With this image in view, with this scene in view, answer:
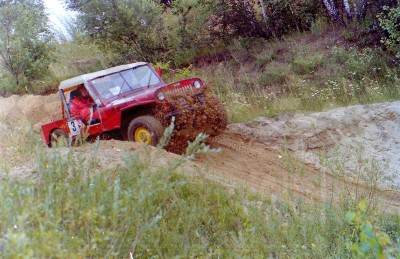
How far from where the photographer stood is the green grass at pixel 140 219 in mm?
3443

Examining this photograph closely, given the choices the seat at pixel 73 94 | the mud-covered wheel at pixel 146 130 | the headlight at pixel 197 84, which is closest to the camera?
the mud-covered wheel at pixel 146 130

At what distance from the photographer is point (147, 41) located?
56.9ft

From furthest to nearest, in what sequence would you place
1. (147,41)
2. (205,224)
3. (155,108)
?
(147,41) → (155,108) → (205,224)

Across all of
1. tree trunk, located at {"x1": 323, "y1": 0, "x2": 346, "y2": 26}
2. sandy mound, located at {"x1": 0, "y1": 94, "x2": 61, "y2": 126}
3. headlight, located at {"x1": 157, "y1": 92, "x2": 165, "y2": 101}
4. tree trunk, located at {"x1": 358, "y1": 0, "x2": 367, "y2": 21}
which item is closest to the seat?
headlight, located at {"x1": 157, "y1": 92, "x2": 165, "y2": 101}

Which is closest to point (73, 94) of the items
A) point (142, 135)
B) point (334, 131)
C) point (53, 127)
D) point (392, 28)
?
point (53, 127)

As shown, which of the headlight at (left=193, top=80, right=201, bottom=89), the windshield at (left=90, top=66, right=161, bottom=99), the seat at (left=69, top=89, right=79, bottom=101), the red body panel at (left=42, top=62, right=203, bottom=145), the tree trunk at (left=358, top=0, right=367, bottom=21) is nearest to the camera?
the red body panel at (left=42, top=62, right=203, bottom=145)

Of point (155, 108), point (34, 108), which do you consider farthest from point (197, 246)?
point (34, 108)

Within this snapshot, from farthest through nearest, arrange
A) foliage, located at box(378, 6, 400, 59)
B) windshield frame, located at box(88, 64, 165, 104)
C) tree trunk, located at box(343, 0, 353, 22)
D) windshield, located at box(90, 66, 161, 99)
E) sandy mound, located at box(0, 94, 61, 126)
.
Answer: tree trunk, located at box(343, 0, 353, 22) → sandy mound, located at box(0, 94, 61, 126) → foliage, located at box(378, 6, 400, 59) → windshield, located at box(90, 66, 161, 99) → windshield frame, located at box(88, 64, 165, 104)

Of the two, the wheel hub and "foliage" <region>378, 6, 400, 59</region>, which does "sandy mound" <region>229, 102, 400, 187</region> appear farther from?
"foliage" <region>378, 6, 400, 59</region>

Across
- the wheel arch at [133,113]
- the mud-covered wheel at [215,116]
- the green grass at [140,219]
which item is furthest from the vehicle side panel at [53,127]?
the green grass at [140,219]

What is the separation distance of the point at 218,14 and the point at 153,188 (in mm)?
14677

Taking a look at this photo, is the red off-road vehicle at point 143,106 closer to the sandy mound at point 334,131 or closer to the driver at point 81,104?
the driver at point 81,104

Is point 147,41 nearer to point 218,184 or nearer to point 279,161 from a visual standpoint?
point 279,161

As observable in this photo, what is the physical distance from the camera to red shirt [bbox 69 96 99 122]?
10758mm
